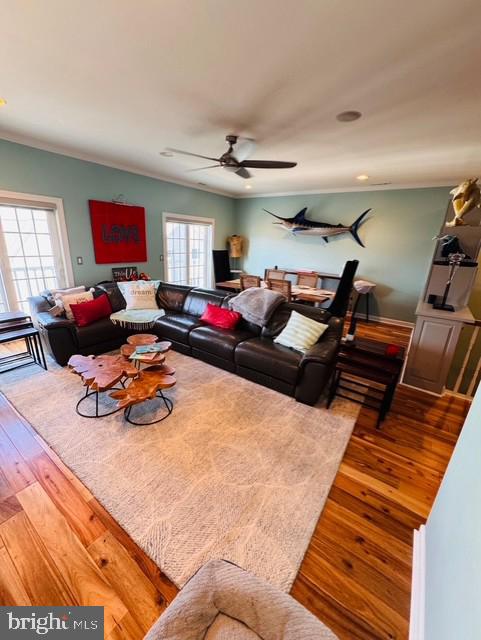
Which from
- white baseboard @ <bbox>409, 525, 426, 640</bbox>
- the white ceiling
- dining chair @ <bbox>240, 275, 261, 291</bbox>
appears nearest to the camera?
white baseboard @ <bbox>409, 525, 426, 640</bbox>

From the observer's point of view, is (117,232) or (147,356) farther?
(117,232)

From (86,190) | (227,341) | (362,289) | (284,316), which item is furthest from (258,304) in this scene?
(86,190)

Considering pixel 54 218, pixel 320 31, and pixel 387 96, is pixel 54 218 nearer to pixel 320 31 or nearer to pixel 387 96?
pixel 320 31

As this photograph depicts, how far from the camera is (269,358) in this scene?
2752 millimetres

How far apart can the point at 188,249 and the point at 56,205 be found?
2.80m

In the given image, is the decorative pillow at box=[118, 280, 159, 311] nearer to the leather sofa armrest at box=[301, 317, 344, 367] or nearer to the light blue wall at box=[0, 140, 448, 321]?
the light blue wall at box=[0, 140, 448, 321]

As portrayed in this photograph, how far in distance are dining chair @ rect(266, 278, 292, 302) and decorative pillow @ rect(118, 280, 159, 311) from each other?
1.95 meters

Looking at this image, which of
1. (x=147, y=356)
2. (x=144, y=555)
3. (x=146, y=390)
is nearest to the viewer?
(x=144, y=555)

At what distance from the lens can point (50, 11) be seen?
1.37 m

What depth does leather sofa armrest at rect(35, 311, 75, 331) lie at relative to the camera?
297cm

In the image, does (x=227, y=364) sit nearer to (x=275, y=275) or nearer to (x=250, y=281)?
(x=250, y=281)

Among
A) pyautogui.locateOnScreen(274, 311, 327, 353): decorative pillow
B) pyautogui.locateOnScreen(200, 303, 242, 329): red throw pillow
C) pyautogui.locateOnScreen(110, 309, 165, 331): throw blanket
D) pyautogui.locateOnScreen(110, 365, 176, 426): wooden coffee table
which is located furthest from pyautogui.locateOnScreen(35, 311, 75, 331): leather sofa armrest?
pyautogui.locateOnScreen(274, 311, 327, 353): decorative pillow

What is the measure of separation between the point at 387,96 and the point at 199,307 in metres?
3.04

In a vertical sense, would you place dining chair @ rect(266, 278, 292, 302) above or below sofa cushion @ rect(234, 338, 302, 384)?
above
